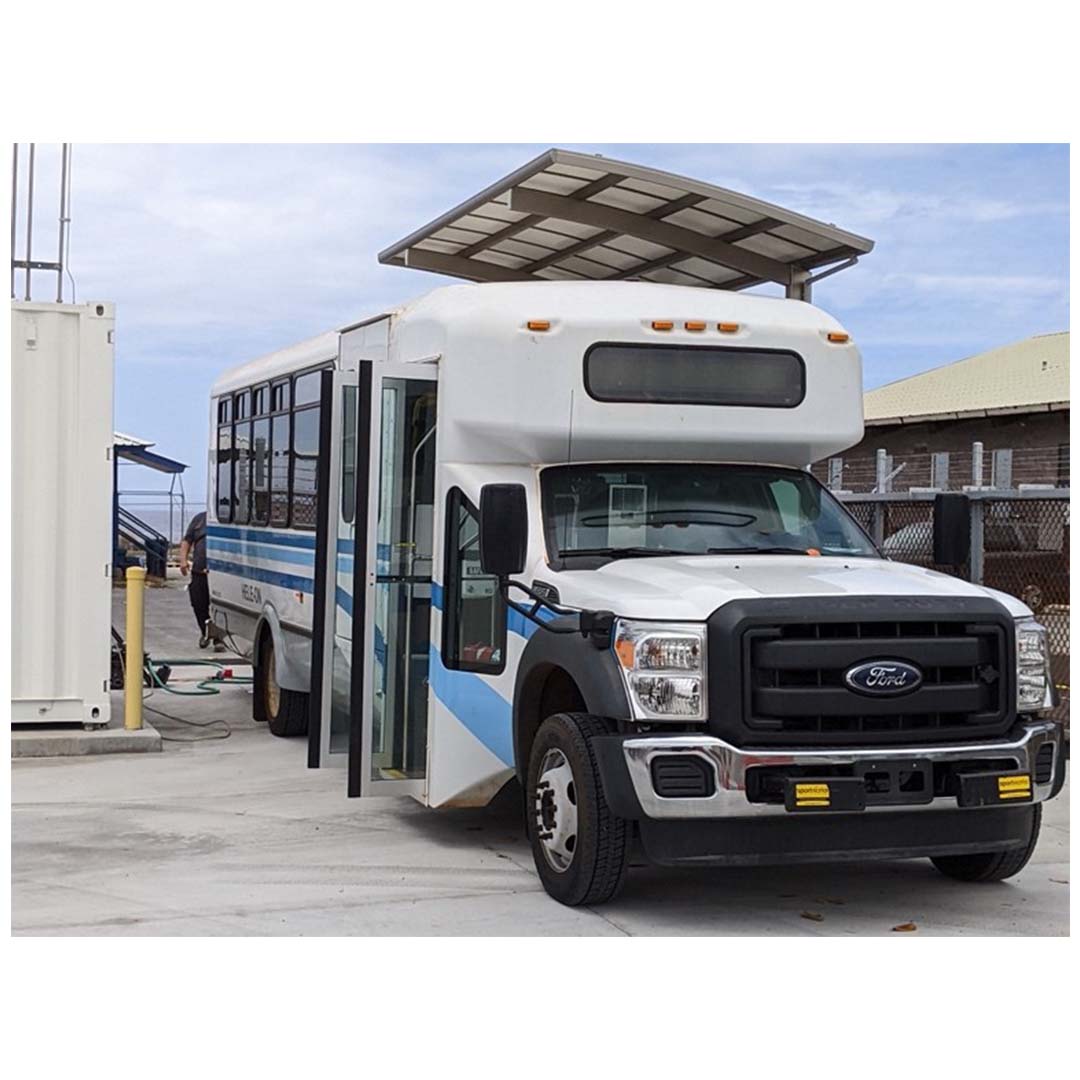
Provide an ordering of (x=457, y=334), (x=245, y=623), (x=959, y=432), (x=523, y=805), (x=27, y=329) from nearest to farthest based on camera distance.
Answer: (x=457, y=334) → (x=523, y=805) → (x=27, y=329) → (x=245, y=623) → (x=959, y=432)

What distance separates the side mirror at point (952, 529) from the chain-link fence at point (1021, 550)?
351 centimetres

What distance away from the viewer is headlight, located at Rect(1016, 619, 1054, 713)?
6.98 m

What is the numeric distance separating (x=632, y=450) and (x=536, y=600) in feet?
3.53

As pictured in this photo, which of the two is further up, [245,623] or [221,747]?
[245,623]

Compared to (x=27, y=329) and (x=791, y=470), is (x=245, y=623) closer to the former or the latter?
(x=27, y=329)

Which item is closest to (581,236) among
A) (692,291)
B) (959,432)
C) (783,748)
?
(692,291)

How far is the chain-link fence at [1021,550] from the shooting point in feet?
39.4

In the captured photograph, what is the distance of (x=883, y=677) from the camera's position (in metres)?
6.66

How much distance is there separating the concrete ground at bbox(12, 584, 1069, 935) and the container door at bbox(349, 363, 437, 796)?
0.44m

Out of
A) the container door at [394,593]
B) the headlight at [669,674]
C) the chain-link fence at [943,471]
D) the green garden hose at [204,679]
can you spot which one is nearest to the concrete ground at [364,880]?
the container door at [394,593]

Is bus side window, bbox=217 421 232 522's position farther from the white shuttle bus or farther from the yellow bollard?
the white shuttle bus

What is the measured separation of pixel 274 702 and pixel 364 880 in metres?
5.17

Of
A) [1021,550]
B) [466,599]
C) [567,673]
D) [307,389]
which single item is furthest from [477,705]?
[1021,550]

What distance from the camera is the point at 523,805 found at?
376 inches
